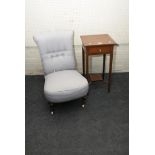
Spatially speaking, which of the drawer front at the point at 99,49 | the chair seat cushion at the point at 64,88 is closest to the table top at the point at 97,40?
the drawer front at the point at 99,49

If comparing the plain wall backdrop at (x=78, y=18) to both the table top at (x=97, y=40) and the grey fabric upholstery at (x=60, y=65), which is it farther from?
the grey fabric upholstery at (x=60, y=65)

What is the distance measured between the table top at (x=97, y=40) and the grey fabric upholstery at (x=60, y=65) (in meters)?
0.21

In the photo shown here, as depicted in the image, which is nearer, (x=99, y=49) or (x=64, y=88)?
(x=64, y=88)

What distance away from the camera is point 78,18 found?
3.54 meters

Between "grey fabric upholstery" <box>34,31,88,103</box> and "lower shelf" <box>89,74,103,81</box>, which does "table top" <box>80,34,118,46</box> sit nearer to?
"grey fabric upholstery" <box>34,31,88,103</box>

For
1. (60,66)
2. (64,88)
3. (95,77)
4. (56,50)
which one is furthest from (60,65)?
(95,77)

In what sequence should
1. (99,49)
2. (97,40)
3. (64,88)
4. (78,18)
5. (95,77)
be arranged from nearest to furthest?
1. (64,88)
2. (99,49)
3. (97,40)
4. (78,18)
5. (95,77)

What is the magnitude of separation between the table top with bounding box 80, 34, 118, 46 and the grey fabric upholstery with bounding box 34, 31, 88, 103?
0.21 metres

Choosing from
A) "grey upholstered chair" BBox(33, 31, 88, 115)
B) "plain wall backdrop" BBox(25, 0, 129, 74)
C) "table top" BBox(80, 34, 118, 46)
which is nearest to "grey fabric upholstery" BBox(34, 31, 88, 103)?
"grey upholstered chair" BBox(33, 31, 88, 115)

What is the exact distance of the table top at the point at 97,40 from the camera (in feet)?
10.2

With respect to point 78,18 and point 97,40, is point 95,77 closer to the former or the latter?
point 97,40

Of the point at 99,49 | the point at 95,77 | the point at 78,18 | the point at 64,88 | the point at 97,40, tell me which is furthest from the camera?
the point at 95,77

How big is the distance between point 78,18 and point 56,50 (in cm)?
66
